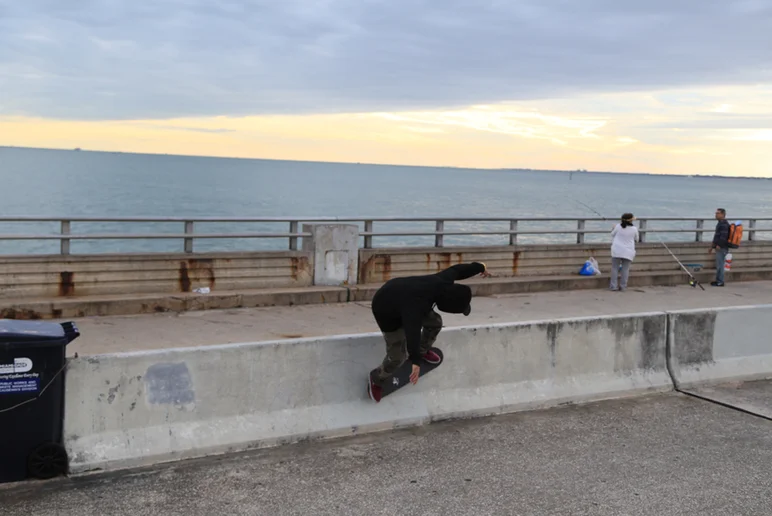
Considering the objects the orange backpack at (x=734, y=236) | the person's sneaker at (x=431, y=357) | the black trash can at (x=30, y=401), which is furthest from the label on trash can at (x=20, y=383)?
the orange backpack at (x=734, y=236)

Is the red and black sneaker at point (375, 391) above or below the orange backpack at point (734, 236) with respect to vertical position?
below

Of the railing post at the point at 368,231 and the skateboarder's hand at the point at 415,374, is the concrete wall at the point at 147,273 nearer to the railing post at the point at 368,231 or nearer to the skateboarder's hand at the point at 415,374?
the railing post at the point at 368,231

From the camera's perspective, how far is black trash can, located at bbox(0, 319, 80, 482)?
5.53 meters

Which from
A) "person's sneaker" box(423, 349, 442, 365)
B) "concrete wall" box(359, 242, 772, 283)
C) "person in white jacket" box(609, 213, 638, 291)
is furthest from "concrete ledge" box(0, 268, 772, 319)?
"person's sneaker" box(423, 349, 442, 365)

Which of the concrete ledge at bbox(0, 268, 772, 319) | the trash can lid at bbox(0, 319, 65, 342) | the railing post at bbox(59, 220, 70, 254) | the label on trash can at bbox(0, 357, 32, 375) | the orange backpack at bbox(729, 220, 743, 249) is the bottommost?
the concrete ledge at bbox(0, 268, 772, 319)

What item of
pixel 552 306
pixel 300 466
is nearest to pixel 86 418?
pixel 300 466

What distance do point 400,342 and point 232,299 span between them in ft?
22.4

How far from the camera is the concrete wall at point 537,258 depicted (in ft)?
Result: 49.4

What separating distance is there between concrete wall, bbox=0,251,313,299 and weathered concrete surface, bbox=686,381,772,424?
7478mm

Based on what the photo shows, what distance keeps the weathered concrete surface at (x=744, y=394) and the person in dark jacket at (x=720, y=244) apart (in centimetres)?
958

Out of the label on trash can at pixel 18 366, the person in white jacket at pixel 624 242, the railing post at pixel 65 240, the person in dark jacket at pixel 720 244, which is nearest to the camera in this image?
the label on trash can at pixel 18 366

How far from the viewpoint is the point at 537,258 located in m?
17.0

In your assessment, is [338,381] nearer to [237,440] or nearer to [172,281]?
[237,440]

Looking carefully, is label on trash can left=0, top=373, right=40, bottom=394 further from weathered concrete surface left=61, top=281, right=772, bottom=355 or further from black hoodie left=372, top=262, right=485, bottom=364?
weathered concrete surface left=61, top=281, right=772, bottom=355
